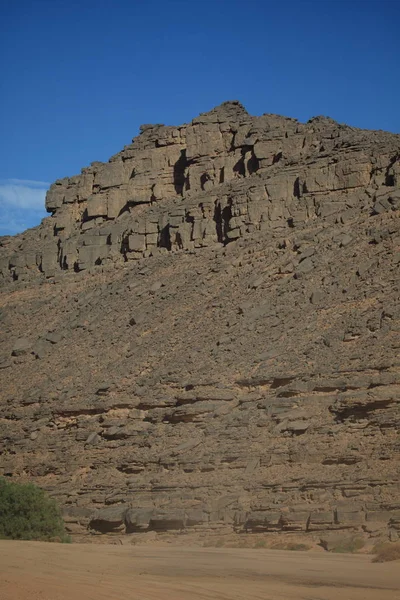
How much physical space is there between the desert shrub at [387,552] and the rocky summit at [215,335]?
4.19 feet

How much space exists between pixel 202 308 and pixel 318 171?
8.95 meters

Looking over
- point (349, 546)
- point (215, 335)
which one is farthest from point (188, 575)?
point (215, 335)

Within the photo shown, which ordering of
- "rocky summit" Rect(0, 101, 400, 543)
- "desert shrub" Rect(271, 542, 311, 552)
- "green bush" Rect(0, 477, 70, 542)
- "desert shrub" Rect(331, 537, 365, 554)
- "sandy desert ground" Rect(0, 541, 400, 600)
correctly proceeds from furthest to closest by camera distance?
1. "rocky summit" Rect(0, 101, 400, 543)
2. "green bush" Rect(0, 477, 70, 542)
3. "desert shrub" Rect(271, 542, 311, 552)
4. "desert shrub" Rect(331, 537, 365, 554)
5. "sandy desert ground" Rect(0, 541, 400, 600)

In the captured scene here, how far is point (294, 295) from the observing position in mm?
42719

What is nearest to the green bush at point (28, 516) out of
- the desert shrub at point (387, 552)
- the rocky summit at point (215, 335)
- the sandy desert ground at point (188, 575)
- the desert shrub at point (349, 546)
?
the rocky summit at point (215, 335)

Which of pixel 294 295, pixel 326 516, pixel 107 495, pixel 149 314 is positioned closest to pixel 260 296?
pixel 294 295

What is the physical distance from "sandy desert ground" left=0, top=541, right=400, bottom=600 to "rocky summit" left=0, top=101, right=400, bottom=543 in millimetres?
3423

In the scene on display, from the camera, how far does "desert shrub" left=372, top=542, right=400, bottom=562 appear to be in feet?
80.3

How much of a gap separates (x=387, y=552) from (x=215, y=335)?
18.3 metres

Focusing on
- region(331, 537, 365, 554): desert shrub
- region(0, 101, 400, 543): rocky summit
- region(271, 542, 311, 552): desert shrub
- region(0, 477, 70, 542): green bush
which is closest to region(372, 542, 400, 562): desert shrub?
region(331, 537, 365, 554): desert shrub

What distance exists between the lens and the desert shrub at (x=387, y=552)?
2447 cm

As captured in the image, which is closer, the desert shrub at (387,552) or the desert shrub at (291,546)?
the desert shrub at (387,552)

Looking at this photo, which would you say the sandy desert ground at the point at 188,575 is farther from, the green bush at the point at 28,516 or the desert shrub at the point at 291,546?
the green bush at the point at 28,516

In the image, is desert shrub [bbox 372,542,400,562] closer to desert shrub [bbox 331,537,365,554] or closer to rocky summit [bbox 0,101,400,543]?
desert shrub [bbox 331,537,365,554]
